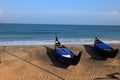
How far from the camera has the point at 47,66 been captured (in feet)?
73.0

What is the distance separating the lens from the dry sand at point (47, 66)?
2031 cm

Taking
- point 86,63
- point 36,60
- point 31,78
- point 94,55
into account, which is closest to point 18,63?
point 36,60

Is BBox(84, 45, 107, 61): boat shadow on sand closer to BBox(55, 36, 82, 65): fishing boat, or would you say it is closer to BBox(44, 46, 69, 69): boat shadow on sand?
BBox(55, 36, 82, 65): fishing boat

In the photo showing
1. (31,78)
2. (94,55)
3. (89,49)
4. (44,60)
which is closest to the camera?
(31,78)

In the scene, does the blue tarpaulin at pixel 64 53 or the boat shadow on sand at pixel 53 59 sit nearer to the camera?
the boat shadow on sand at pixel 53 59

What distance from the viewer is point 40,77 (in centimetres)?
1998

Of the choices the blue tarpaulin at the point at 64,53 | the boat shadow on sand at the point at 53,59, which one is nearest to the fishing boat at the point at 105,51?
the blue tarpaulin at the point at 64,53

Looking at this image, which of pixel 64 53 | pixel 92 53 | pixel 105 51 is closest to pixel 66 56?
pixel 64 53

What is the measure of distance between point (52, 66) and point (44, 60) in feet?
5.48

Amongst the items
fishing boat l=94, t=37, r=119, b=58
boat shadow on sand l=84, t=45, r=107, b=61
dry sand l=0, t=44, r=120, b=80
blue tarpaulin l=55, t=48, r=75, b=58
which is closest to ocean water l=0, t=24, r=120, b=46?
boat shadow on sand l=84, t=45, r=107, b=61

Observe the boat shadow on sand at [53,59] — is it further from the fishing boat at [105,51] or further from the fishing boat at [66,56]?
the fishing boat at [105,51]

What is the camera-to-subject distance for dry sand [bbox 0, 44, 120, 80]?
66.6ft

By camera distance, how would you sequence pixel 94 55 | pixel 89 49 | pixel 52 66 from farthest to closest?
pixel 89 49 < pixel 94 55 < pixel 52 66

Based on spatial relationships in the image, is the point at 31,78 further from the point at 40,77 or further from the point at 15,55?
the point at 15,55
